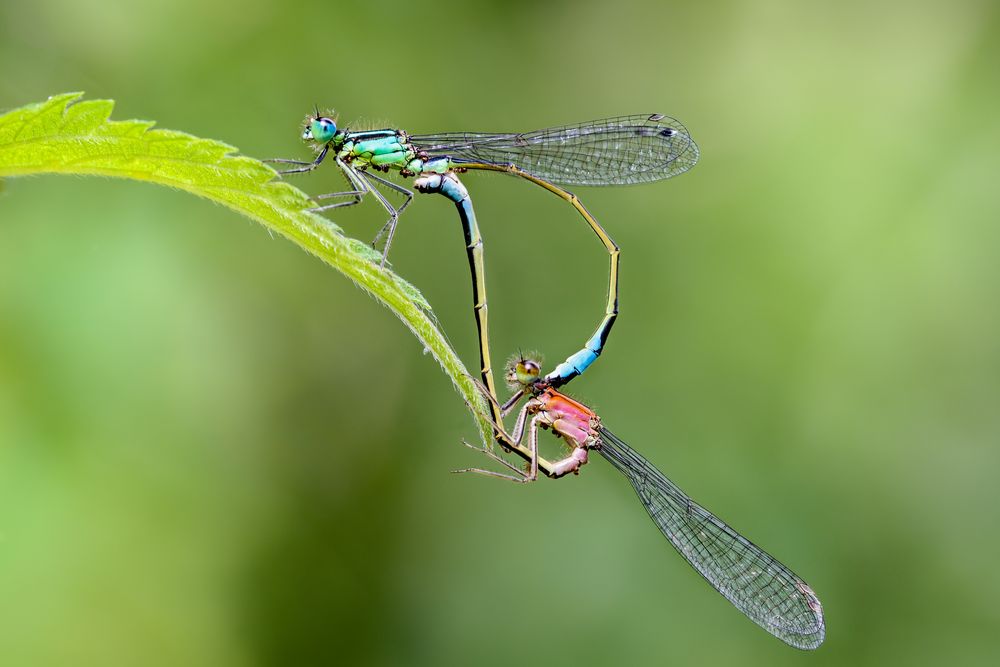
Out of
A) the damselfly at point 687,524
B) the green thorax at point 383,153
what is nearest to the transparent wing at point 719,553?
the damselfly at point 687,524

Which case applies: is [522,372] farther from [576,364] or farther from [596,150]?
[596,150]

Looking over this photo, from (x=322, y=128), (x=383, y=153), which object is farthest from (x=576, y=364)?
(x=322, y=128)

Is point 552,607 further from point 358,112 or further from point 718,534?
point 358,112

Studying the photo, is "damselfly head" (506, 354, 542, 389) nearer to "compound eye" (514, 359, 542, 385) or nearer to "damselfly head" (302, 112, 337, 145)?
"compound eye" (514, 359, 542, 385)

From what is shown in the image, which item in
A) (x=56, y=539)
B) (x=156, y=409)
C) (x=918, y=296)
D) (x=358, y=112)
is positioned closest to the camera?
(x=56, y=539)

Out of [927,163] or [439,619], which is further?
[927,163]

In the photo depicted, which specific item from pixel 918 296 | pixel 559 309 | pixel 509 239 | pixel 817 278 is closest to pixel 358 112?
pixel 509 239

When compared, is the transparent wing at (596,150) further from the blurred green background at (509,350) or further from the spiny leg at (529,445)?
the spiny leg at (529,445)

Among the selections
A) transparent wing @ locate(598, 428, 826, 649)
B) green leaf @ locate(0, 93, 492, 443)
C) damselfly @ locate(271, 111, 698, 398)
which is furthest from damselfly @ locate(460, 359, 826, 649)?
green leaf @ locate(0, 93, 492, 443)
